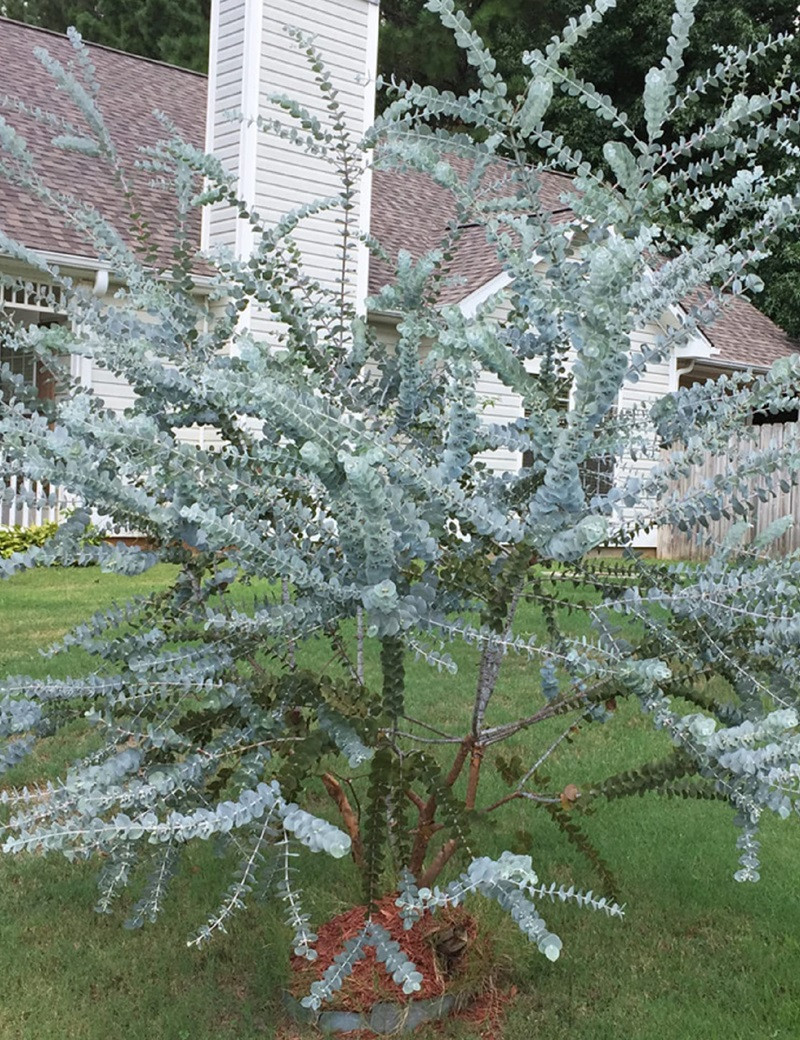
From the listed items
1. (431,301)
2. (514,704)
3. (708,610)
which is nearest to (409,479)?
(708,610)

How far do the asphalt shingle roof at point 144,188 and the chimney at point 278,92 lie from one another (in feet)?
2.85

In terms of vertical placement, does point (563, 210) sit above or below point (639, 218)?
above

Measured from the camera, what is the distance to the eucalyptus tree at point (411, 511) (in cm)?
219

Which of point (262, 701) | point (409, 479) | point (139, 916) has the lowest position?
point (139, 916)

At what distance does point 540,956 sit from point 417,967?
0.54 m

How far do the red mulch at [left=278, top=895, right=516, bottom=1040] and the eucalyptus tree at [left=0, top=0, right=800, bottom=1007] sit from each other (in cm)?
17

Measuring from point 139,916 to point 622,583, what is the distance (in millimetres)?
1408

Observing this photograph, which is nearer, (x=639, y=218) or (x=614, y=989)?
(x=639, y=218)

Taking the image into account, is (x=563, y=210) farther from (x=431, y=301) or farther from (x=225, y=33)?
(x=431, y=301)

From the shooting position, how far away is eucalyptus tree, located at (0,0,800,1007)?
86.1 inches

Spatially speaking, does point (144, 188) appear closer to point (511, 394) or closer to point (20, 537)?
point (20, 537)

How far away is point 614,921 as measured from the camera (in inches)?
147

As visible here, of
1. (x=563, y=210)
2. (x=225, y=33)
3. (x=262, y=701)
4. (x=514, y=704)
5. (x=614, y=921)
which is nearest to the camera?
(x=262, y=701)

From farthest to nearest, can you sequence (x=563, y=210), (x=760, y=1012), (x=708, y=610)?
(x=563, y=210) → (x=760, y=1012) → (x=708, y=610)
